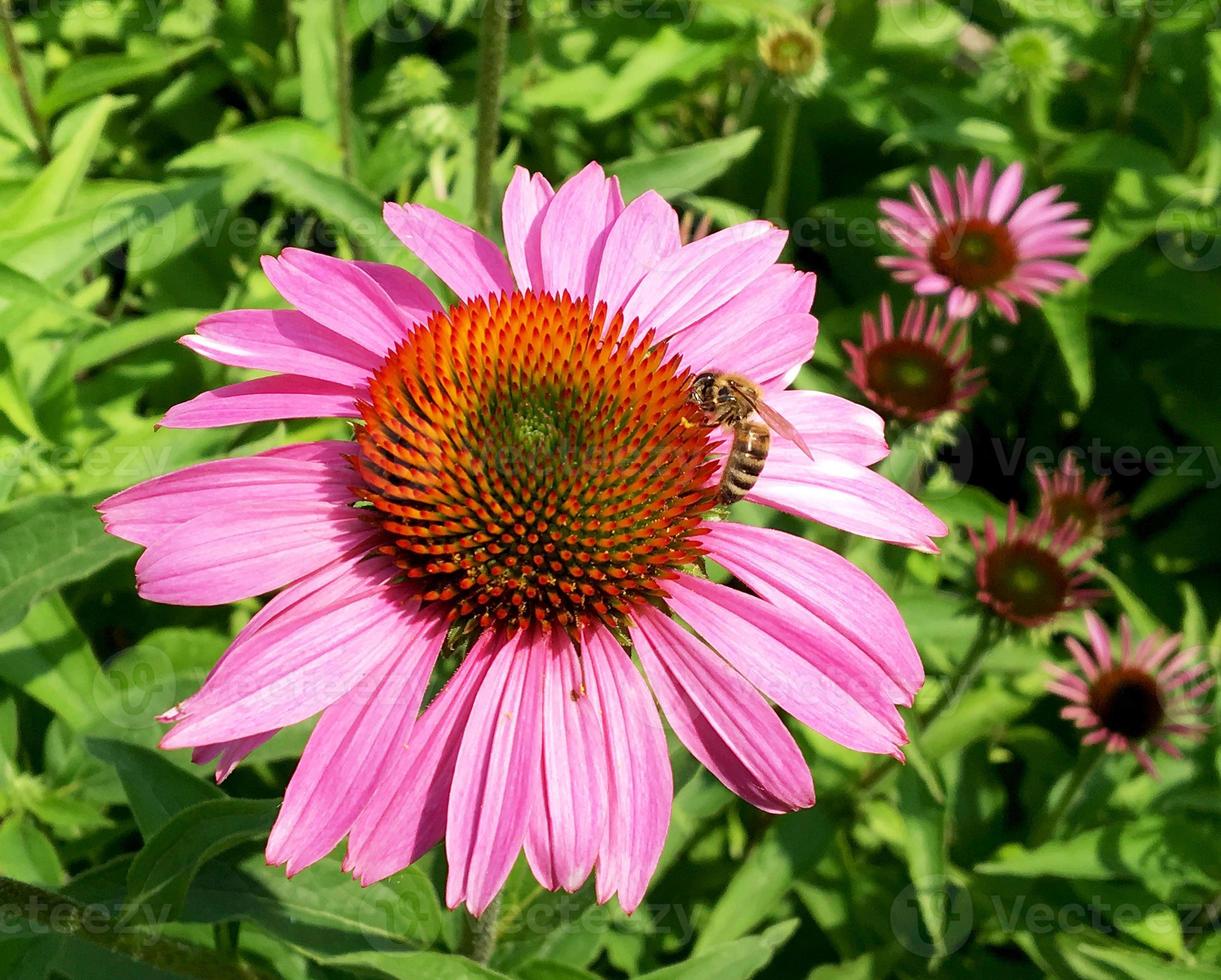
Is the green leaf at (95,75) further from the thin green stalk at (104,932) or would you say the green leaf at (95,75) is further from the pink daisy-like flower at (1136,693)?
the pink daisy-like flower at (1136,693)

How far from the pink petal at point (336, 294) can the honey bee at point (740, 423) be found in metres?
0.44

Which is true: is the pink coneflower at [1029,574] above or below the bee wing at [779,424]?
below

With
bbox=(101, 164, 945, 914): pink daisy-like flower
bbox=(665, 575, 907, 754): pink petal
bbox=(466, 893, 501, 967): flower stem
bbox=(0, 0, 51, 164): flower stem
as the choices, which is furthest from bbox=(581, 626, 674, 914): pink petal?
bbox=(0, 0, 51, 164): flower stem

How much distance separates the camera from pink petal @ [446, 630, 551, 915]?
115cm

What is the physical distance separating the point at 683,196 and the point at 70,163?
1473mm

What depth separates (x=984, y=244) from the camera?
299cm

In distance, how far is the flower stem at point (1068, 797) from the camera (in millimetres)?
2420

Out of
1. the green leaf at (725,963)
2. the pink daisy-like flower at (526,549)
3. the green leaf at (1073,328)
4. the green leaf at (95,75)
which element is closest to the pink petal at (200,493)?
the pink daisy-like flower at (526,549)

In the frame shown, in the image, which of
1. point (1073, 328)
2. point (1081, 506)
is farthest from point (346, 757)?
point (1073, 328)

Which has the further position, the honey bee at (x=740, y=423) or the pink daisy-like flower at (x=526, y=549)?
the honey bee at (x=740, y=423)

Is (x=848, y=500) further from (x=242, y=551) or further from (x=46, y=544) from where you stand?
(x=46, y=544)

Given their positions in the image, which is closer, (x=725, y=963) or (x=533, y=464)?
(x=533, y=464)

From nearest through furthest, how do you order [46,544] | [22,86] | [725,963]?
[725,963] < [46,544] < [22,86]

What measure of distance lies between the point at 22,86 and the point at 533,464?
2037 millimetres
